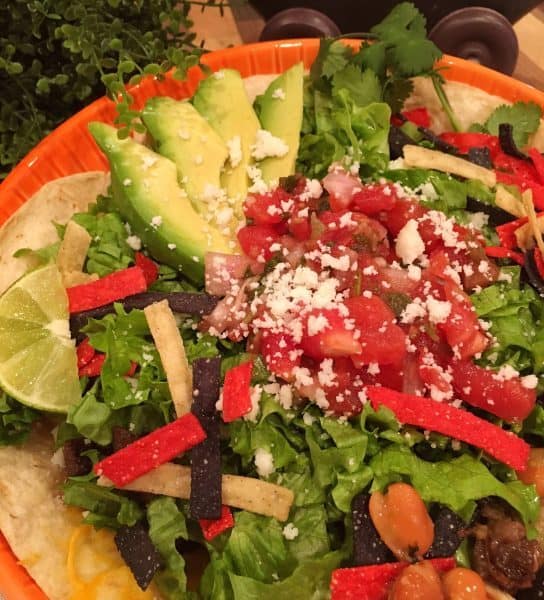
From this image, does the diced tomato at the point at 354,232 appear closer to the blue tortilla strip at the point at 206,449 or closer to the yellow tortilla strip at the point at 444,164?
the yellow tortilla strip at the point at 444,164

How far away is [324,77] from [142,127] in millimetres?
828

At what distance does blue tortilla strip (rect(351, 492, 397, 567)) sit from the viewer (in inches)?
73.7

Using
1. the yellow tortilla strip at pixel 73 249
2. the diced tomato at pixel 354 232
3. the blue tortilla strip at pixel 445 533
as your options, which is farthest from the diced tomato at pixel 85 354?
the blue tortilla strip at pixel 445 533

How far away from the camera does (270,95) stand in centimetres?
275

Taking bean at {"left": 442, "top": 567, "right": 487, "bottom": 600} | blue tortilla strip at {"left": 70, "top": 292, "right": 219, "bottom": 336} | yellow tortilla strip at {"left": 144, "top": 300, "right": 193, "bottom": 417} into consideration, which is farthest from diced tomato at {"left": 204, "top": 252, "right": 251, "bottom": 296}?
bean at {"left": 442, "top": 567, "right": 487, "bottom": 600}

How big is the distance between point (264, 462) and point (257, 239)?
77cm

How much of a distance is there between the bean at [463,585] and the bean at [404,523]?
9cm

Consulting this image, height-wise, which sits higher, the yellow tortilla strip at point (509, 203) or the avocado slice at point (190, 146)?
the avocado slice at point (190, 146)

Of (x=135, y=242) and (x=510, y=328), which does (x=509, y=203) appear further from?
(x=135, y=242)

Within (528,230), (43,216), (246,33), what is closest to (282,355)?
(528,230)

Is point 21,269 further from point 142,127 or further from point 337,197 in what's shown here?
point 337,197

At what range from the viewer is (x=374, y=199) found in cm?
237

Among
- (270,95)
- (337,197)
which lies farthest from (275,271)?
(270,95)

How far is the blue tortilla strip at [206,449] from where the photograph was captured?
1.97 meters
